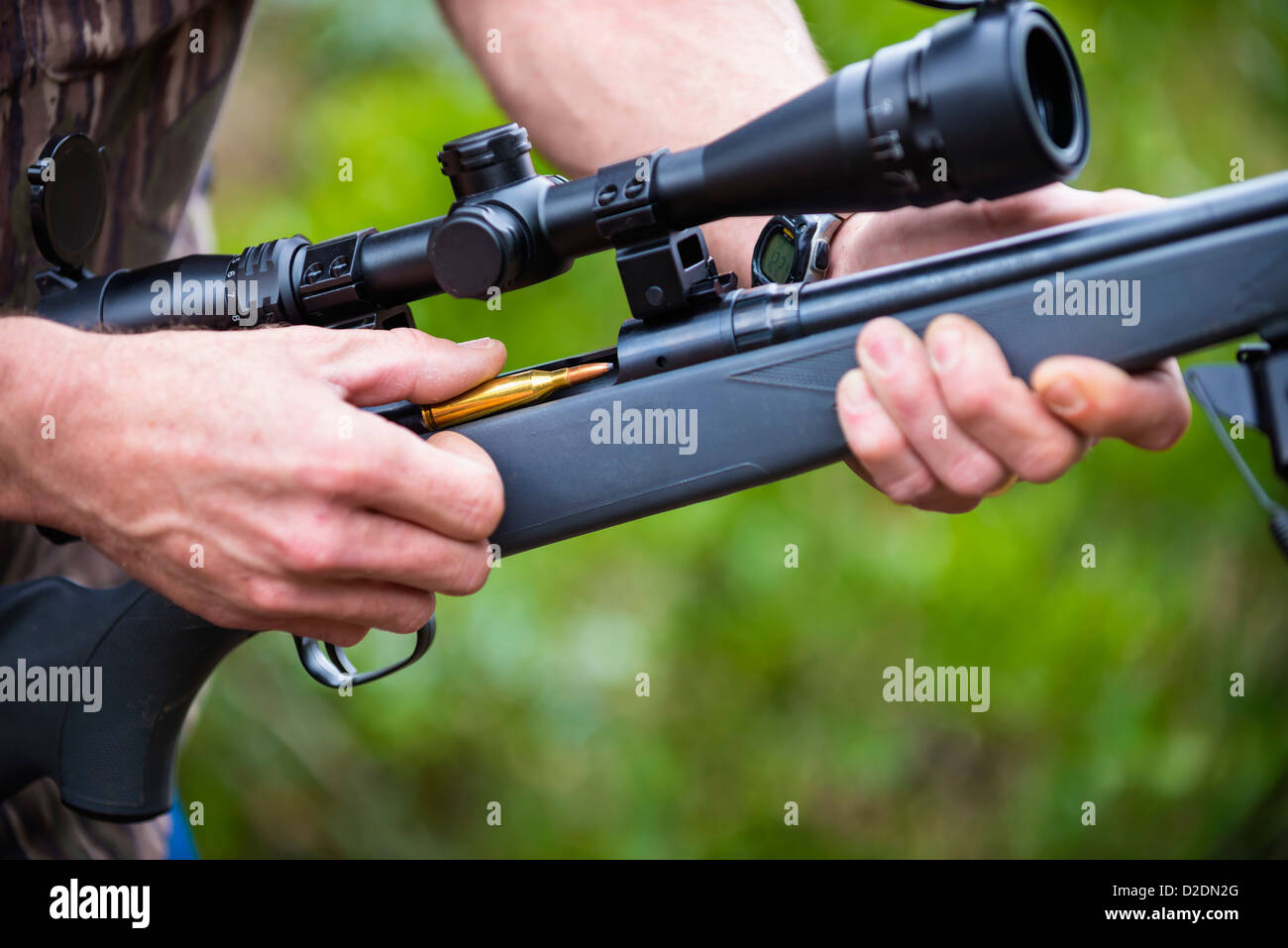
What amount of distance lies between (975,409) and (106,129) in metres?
1.37

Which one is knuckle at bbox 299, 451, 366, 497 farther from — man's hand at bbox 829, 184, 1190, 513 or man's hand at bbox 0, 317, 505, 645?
man's hand at bbox 829, 184, 1190, 513

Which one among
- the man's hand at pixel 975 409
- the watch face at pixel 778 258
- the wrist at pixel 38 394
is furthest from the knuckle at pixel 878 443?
the wrist at pixel 38 394

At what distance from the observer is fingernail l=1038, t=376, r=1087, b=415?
1.11 m

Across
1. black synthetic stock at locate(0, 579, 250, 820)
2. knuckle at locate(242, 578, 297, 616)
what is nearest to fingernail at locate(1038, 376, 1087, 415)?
knuckle at locate(242, 578, 297, 616)

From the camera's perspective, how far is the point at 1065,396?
112 cm

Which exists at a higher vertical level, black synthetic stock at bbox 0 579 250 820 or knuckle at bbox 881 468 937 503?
knuckle at bbox 881 468 937 503

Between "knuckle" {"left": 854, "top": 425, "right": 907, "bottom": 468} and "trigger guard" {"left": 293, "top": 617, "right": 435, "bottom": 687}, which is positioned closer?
"knuckle" {"left": 854, "top": 425, "right": 907, "bottom": 468}

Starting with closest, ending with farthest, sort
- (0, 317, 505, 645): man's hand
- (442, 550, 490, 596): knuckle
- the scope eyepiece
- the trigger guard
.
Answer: the scope eyepiece, (0, 317, 505, 645): man's hand, (442, 550, 490, 596): knuckle, the trigger guard

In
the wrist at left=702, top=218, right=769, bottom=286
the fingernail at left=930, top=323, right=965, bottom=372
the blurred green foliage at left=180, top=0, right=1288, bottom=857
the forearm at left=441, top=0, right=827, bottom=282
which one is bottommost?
the blurred green foliage at left=180, top=0, right=1288, bottom=857

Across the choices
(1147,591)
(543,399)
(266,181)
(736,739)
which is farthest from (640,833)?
(266,181)

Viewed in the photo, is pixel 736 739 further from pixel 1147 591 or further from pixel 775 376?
Answer: pixel 775 376

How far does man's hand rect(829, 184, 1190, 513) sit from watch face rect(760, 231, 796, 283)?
0.31 metres

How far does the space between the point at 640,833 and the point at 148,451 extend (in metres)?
2.51

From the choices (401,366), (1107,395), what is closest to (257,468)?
(401,366)
